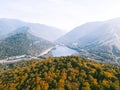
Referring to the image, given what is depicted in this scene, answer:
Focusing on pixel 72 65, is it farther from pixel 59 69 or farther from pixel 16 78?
pixel 16 78

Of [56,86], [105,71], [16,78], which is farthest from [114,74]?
[16,78]

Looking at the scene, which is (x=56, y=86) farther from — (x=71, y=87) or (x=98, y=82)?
(x=98, y=82)

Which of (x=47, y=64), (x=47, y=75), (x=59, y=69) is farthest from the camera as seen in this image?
(x=47, y=64)

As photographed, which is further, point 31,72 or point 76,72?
point 31,72

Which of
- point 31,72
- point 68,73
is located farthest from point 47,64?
point 68,73

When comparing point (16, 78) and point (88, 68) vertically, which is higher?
point (88, 68)

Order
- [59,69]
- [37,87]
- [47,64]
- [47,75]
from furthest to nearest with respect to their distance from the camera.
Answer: [47,64], [59,69], [47,75], [37,87]
